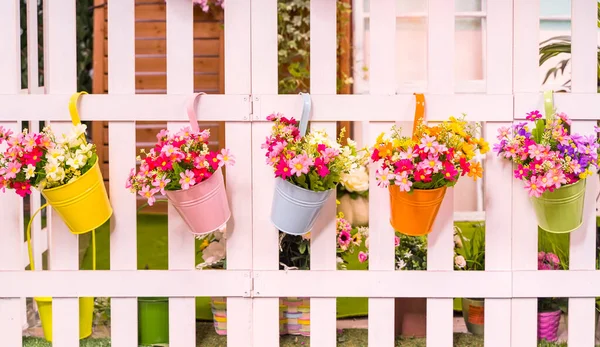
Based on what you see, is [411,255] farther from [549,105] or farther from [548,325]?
[549,105]

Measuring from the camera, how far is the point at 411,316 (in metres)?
2.24

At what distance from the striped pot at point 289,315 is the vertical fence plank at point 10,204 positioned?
577 millimetres

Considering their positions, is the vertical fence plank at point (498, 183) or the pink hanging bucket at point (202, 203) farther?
the vertical fence plank at point (498, 183)

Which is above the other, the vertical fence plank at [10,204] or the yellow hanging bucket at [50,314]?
the vertical fence plank at [10,204]

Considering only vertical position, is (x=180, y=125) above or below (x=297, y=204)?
above

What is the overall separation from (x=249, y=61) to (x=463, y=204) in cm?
289

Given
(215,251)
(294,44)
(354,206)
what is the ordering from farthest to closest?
(294,44) < (354,206) < (215,251)

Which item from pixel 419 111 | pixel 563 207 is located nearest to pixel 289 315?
pixel 419 111

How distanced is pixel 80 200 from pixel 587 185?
1.42 m

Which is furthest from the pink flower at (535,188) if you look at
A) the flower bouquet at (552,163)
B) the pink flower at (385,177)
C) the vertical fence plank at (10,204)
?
the vertical fence plank at (10,204)

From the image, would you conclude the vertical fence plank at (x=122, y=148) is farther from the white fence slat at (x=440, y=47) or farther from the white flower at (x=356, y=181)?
the white flower at (x=356, y=181)

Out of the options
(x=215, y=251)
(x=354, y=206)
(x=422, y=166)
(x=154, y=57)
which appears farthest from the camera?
(x=154, y=57)

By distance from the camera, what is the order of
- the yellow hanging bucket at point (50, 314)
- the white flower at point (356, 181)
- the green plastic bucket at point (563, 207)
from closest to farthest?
1. the green plastic bucket at point (563, 207)
2. the yellow hanging bucket at point (50, 314)
3. the white flower at point (356, 181)

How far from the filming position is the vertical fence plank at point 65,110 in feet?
6.78
